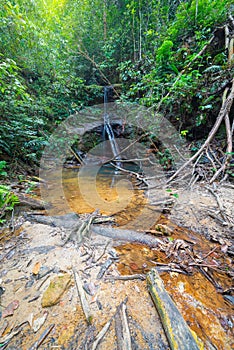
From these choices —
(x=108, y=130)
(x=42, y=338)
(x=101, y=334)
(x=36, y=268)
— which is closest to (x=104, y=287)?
(x=101, y=334)

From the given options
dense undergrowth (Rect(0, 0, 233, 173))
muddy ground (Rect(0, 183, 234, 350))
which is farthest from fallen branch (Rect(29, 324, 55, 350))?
dense undergrowth (Rect(0, 0, 233, 173))

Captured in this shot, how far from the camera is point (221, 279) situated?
148 cm

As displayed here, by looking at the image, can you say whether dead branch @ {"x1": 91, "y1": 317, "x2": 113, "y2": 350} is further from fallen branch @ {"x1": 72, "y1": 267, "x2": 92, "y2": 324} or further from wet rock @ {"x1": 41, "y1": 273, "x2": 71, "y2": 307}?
wet rock @ {"x1": 41, "y1": 273, "x2": 71, "y2": 307}

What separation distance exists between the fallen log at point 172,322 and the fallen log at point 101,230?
0.71 m

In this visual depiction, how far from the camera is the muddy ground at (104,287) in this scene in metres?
1.00

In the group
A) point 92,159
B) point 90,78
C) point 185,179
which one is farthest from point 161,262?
point 90,78

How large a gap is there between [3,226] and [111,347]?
210 cm

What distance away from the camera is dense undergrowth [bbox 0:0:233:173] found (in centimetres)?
416

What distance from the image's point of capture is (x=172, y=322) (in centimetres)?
101

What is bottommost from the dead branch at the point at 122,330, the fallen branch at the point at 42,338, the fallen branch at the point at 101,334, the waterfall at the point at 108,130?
the dead branch at the point at 122,330

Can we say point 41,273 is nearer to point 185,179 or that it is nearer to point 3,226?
point 3,226

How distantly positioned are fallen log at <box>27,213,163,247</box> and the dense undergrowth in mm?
2371

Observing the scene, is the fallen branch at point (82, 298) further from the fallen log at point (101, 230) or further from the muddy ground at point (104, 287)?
the fallen log at point (101, 230)

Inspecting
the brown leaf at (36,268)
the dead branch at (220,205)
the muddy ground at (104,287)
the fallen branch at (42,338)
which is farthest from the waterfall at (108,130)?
the fallen branch at (42,338)
